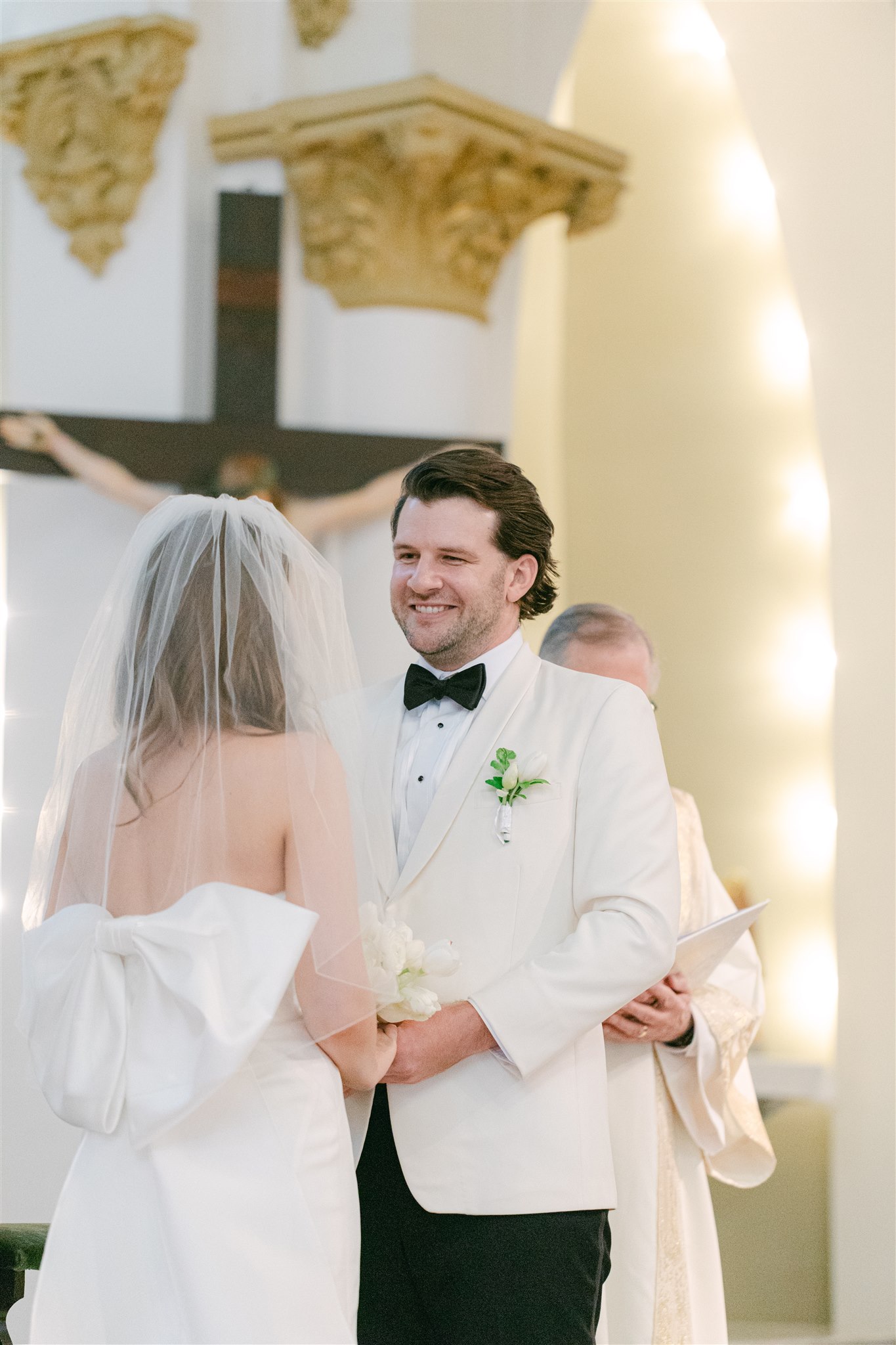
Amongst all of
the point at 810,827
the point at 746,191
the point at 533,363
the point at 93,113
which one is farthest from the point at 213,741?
the point at 746,191

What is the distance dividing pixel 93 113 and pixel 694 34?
2.54m

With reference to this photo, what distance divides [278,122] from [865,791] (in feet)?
10.5

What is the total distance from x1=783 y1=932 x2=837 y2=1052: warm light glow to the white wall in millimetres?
152

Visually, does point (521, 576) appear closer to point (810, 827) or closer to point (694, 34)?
point (810, 827)

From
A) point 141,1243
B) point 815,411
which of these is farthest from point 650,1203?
point 815,411

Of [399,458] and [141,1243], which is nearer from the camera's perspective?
[141,1243]

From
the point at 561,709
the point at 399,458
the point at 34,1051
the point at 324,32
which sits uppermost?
the point at 324,32

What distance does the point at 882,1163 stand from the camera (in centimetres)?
495

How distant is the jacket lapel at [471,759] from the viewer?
7.30 ft

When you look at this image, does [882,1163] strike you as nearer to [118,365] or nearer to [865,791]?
[865,791]

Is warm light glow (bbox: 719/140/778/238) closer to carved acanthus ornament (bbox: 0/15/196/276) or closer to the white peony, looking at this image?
carved acanthus ornament (bbox: 0/15/196/276)

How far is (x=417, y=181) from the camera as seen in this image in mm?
5070

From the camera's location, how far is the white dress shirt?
231 centimetres

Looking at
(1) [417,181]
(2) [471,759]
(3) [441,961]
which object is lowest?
(3) [441,961]
